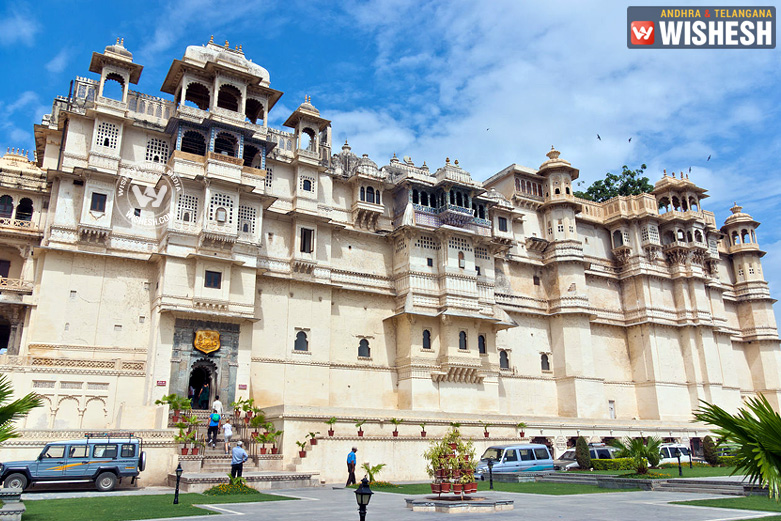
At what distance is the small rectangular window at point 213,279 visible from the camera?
2859 centimetres

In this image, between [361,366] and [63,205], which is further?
[361,366]

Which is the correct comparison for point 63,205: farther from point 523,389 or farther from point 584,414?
point 584,414

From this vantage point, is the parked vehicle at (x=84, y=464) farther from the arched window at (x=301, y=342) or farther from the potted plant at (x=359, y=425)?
the arched window at (x=301, y=342)

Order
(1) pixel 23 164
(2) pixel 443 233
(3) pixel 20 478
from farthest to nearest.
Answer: (2) pixel 443 233, (1) pixel 23 164, (3) pixel 20 478

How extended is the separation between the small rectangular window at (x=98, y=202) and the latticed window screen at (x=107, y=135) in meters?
2.52

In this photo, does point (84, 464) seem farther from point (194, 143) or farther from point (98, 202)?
point (194, 143)

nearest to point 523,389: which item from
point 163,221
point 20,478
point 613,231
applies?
point 613,231

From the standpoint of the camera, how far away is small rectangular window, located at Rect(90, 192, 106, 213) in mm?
28141

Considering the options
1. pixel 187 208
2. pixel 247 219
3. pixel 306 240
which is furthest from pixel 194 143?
pixel 306 240

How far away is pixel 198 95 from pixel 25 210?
10548 mm

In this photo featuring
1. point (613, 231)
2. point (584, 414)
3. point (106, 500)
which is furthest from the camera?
point (613, 231)

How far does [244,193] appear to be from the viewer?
3091cm

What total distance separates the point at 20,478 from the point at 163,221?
560 inches

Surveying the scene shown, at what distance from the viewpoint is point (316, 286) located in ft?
108
